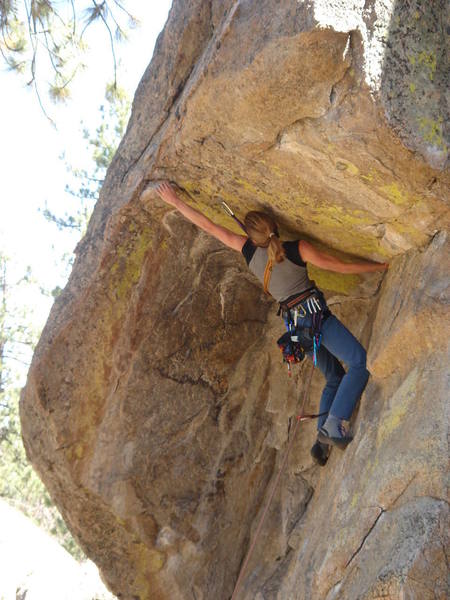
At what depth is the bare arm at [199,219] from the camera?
15.2ft

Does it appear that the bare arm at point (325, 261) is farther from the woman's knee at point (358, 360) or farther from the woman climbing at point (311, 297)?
the woman's knee at point (358, 360)

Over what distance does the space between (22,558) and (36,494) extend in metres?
9.00

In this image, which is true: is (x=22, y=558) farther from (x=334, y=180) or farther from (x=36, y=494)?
(x=36, y=494)

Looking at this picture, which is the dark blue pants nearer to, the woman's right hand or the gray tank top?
the gray tank top

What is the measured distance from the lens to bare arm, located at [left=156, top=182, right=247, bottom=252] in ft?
15.2

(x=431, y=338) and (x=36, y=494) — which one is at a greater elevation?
(x=431, y=338)

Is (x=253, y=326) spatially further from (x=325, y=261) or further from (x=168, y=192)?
(x=168, y=192)

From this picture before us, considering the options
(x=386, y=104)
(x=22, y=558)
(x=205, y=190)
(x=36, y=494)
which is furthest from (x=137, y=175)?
(x=36, y=494)

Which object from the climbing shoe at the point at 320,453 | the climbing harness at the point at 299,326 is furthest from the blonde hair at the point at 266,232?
the climbing shoe at the point at 320,453

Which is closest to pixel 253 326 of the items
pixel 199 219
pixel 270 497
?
pixel 270 497

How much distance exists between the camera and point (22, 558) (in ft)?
31.3

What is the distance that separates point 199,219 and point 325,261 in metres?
0.83

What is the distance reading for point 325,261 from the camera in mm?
4457

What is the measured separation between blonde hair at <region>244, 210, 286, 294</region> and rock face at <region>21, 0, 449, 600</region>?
5.6 inches
